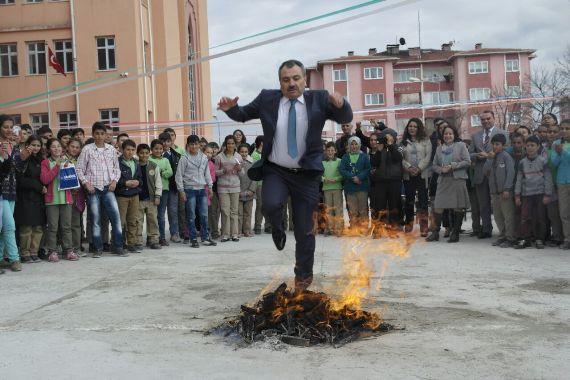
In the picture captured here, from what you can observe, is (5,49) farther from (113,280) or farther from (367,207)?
(113,280)

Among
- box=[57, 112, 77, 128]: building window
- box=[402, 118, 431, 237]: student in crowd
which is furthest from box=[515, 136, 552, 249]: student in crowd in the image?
box=[57, 112, 77, 128]: building window

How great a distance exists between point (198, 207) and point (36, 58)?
24493 mm

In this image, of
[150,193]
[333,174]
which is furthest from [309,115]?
[333,174]

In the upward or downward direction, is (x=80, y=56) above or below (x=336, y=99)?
above

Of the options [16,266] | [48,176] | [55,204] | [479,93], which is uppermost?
[479,93]

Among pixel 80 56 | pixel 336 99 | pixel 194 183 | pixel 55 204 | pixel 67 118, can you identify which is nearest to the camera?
pixel 336 99

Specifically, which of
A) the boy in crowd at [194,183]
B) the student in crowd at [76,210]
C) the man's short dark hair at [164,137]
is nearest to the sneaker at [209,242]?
the boy in crowd at [194,183]

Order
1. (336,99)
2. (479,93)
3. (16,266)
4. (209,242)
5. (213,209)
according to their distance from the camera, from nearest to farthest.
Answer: (336,99), (16,266), (209,242), (213,209), (479,93)

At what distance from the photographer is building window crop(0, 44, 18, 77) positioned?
32.9m

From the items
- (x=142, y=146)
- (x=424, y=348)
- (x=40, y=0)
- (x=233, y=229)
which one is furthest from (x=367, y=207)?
(x=40, y=0)

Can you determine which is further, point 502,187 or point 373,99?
point 373,99

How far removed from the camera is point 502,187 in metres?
10.7

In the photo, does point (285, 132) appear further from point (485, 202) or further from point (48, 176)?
point (485, 202)

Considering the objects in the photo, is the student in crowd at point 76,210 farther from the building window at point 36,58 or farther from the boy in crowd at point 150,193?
the building window at point 36,58
